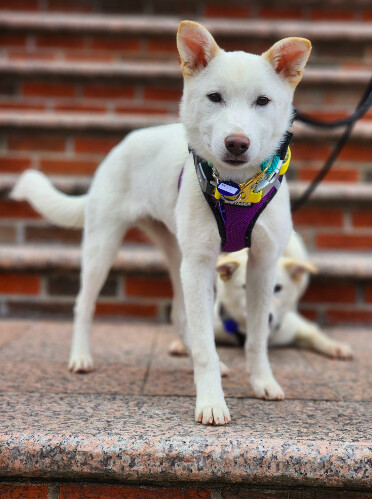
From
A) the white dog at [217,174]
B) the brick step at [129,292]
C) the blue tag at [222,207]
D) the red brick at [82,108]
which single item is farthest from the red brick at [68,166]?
the blue tag at [222,207]

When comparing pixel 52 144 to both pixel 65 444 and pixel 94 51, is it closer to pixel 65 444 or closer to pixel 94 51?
pixel 94 51

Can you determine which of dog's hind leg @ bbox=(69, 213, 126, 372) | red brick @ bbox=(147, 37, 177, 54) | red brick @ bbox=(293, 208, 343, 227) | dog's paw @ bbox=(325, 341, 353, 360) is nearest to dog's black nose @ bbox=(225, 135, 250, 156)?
dog's hind leg @ bbox=(69, 213, 126, 372)

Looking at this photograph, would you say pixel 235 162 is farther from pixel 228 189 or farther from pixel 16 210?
pixel 16 210

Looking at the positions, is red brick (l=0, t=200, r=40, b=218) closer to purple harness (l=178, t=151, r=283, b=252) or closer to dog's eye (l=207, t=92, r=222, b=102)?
purple harness (l=178, t=151, r=283, b=252)

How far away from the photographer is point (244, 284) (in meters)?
2.36

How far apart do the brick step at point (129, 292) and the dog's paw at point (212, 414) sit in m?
1.37

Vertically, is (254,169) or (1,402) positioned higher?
(254,169)

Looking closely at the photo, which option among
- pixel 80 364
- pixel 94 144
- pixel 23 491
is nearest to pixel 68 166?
pixel 94 144

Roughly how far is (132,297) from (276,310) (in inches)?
34.8

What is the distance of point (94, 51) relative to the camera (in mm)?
3705

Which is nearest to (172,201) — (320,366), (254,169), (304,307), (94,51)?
(254,169)

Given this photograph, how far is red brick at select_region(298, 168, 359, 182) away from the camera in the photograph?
3271mm

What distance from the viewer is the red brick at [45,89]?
3.52 meters

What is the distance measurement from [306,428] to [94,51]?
300cm
